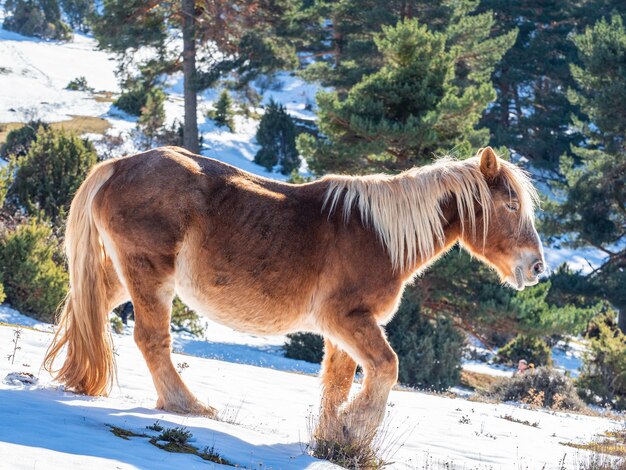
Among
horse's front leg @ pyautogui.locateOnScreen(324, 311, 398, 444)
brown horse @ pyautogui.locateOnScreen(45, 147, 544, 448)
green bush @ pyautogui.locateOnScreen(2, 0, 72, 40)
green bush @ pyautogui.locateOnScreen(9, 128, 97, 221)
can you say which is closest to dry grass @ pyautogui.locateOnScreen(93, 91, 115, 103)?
green bush @ pyautogui.locateOnScreen(2, 0, 72, 40)

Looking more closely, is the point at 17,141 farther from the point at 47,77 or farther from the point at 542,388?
the point at 47,77

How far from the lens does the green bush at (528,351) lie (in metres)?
21.8

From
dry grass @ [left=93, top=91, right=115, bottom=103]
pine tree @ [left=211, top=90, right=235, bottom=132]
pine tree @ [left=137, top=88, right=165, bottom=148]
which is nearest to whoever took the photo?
pine tree @ [left=137, top=88, right=165, bottom=148]

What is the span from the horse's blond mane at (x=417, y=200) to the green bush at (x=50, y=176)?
12.6 meters

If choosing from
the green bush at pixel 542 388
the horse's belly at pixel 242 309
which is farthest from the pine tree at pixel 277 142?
the horse's belly at pixel 242 309

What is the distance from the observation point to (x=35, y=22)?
64.0 m

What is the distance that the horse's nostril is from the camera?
265 inches

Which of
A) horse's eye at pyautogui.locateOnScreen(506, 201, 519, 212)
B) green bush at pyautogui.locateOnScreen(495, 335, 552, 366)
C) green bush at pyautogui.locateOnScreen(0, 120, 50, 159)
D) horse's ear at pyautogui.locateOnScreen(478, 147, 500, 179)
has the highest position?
horse's ear at pyautogui.locateOnScreen(478, 147, 500, 179)

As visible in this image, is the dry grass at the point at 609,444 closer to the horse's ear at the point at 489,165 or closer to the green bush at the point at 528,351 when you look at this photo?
the horse's ear at the point at 489,165

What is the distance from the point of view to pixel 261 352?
18.9 m

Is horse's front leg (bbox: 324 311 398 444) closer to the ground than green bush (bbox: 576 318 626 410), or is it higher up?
higher up

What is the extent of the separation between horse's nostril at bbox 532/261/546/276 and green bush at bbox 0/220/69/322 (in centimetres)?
958

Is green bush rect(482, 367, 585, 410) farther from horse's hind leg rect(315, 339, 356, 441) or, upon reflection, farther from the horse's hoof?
the horse's hoof

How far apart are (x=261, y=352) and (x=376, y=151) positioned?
579 centimetres
